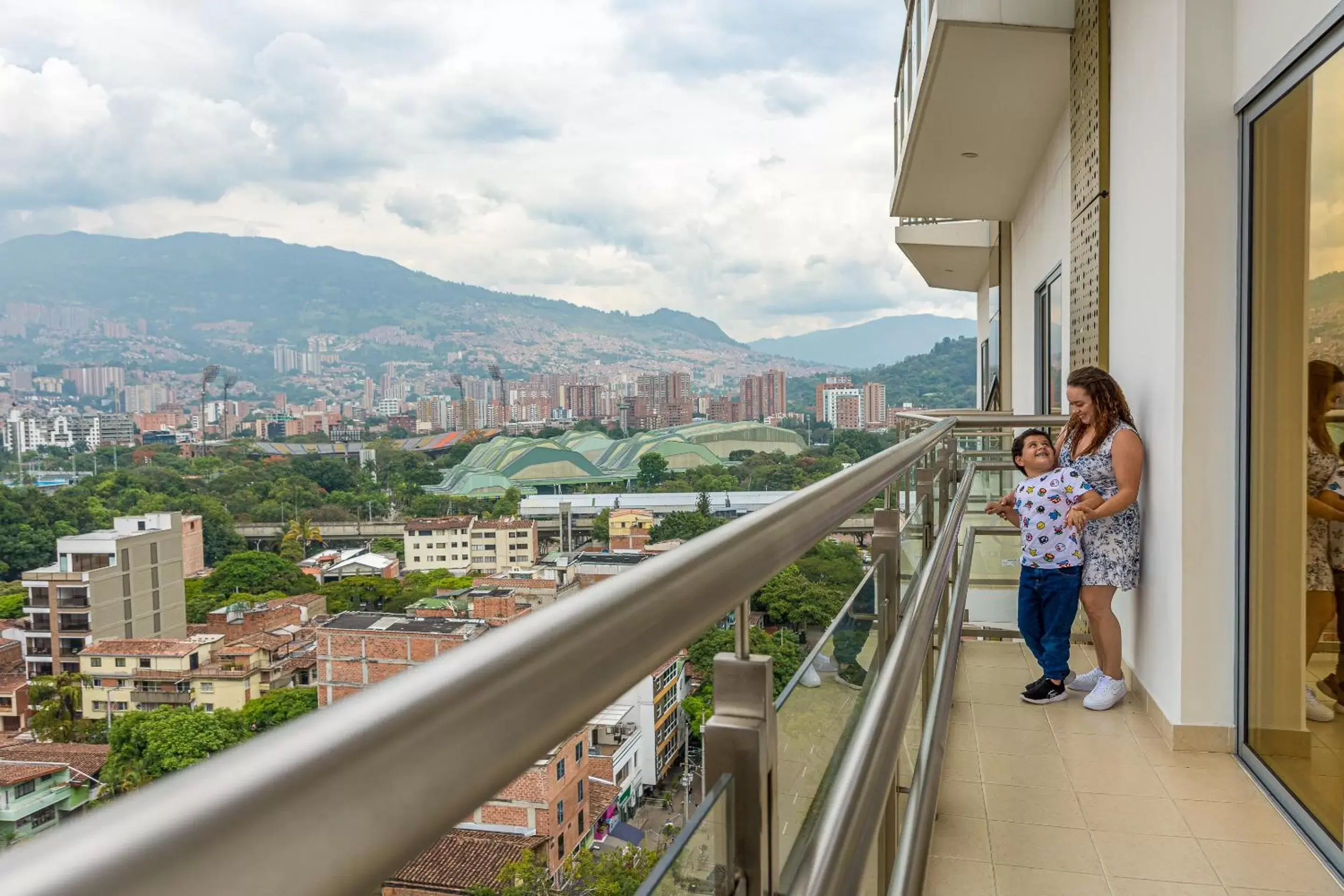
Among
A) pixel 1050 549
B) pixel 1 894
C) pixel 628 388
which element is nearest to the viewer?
pixel 1 894

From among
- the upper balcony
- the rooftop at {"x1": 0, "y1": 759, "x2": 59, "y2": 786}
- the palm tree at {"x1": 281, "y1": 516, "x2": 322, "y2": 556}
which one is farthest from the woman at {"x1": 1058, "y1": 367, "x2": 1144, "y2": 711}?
the palm tree at {"x1": 281, "y1": 516, "x2": 322, "y2": 556}

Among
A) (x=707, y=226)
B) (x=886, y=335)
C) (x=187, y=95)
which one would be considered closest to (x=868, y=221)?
(x=886, y=335)

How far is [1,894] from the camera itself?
200 millimetres

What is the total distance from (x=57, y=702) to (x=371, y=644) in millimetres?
1731

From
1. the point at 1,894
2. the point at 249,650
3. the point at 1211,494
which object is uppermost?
the point at 1,894

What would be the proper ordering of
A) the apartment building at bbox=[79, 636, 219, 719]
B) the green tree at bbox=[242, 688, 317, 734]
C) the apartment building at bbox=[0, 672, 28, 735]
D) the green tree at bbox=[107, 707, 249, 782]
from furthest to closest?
the apartment building at bbox=[79, 636, 219, 719], the apartment building at bbox=[0, 672, 28, 735], the green tree at bbox=[107, 707, 249, 782], the green tree at bbox=[242, 688, 317, 734]

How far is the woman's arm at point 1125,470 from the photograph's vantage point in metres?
4.42

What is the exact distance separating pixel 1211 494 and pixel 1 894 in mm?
4356

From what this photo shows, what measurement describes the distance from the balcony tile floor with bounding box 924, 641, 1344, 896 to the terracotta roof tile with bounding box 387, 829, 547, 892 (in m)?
3.17

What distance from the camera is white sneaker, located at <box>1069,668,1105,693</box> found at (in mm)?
4910

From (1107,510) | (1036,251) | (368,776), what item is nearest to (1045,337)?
(1036,251)

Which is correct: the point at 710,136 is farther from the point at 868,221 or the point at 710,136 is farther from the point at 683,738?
the point at 683,738

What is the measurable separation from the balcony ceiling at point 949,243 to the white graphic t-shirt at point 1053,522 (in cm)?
911

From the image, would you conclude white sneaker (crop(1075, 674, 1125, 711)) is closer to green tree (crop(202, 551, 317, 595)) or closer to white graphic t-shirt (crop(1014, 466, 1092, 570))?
white graphic t-shirt (crop(1014, 466, 1092, 570))
